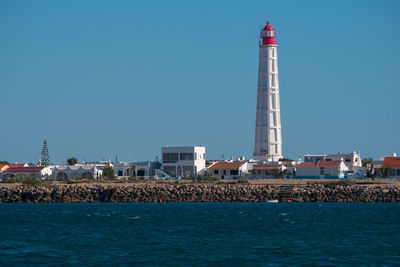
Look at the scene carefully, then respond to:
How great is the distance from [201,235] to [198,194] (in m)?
28.7

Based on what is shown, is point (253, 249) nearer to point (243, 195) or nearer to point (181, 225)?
point (181, 225)

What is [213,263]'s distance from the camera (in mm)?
34125

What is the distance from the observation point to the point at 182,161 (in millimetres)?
104500

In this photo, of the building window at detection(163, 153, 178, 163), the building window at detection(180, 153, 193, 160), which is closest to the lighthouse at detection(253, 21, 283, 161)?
the building window at detection(180, 153, 193, 160)

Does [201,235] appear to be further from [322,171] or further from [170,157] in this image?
[170,157]

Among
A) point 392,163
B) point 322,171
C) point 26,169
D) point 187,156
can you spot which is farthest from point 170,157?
point 392,163

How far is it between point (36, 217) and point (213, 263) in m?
25.9

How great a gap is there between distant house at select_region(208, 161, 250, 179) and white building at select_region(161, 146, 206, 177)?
2152mm

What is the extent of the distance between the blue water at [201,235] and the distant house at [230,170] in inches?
1366

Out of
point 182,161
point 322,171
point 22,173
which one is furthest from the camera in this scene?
point 182,161

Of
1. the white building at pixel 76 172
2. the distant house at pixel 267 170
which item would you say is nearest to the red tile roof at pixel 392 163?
the distant house at pixel 267 170

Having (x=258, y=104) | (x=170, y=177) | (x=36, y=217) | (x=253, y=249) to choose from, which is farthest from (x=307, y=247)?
(x=258, y=104)

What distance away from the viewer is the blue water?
3550cm

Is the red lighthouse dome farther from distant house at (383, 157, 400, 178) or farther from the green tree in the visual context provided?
the green tree
